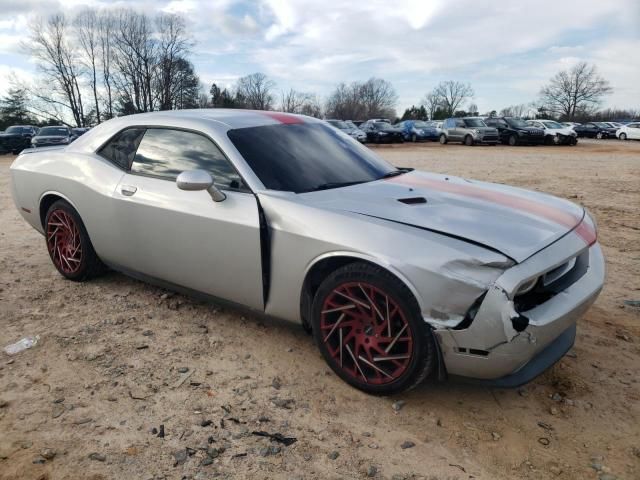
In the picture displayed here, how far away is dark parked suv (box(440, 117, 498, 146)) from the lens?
83.6 feet

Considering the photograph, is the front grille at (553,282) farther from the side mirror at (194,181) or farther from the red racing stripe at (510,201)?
the side mirror at (194,181)

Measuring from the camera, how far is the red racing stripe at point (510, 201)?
2.77 m

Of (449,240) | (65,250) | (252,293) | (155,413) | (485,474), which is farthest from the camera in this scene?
(65,250)

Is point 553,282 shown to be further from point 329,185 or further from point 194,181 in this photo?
point 194,181

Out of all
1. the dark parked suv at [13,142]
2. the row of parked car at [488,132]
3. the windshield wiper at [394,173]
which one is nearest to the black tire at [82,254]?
the windshield wiper at [394,173]

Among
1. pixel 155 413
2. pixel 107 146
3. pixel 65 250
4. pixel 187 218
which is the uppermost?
pixel 107 146

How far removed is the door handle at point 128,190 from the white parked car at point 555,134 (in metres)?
26.0

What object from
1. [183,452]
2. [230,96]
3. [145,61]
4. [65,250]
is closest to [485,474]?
[183,452]

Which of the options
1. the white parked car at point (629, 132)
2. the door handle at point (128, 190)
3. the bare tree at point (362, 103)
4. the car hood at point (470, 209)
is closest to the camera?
the car hood at point (470, 209)

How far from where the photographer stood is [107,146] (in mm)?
3854

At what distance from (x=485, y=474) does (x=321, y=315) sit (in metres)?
1.08

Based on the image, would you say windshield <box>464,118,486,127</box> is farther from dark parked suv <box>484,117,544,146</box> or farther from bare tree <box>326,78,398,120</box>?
bare tree <box>326,78,398,120</box>

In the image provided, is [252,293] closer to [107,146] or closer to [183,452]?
[183,452]

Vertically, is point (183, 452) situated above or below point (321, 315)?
below
